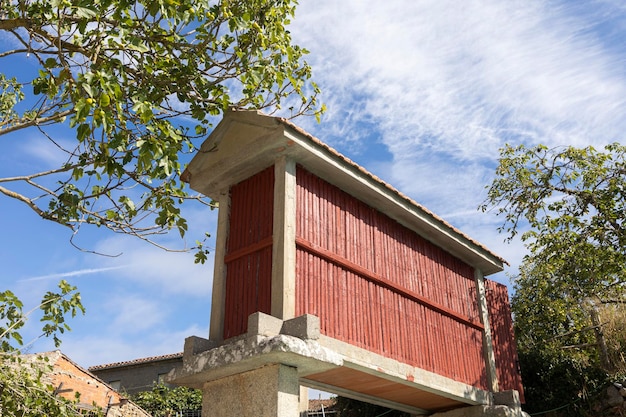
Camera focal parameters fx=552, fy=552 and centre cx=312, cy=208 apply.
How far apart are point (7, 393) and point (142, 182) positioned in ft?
10.5

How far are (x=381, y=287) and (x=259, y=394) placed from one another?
2.44 meters

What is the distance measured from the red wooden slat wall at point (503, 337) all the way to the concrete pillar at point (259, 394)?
16.6ft

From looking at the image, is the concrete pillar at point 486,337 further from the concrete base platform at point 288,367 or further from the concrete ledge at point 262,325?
the concrete ledge at point 262,325

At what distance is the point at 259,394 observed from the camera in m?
5.83

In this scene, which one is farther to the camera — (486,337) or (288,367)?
(486,337)

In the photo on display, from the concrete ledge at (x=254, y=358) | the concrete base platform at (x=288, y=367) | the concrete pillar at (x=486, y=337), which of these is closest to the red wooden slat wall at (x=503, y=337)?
the concrete pillar at (x=486, y=337)

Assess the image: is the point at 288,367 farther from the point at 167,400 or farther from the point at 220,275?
the point at 167,400

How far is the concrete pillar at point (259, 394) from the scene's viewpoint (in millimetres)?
5680

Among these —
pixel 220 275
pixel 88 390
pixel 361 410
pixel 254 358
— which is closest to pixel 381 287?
pixel 220 275

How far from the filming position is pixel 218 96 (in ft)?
23.9

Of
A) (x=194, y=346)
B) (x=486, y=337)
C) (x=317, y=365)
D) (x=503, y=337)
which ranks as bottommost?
(x=317, y=365)

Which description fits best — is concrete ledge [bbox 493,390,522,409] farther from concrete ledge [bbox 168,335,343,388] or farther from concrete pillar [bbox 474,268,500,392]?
concrete ledge [bbox 168,335,343,388]

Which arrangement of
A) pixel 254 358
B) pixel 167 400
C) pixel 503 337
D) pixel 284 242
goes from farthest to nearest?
pixel 167 400
pixel 503 337
pixel 284 242
pixel 254 358

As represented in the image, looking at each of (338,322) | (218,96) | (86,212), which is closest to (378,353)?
(338,322)
